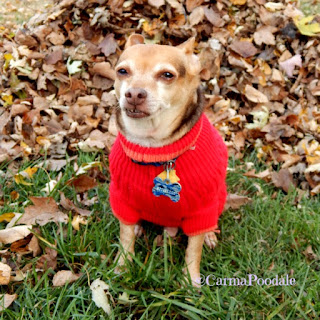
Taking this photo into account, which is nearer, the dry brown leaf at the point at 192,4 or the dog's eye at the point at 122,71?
the dog's eye at the point at 122,71

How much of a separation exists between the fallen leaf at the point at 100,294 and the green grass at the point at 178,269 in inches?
1.4

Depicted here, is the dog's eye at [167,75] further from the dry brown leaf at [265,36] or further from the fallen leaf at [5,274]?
the dry brown leaf at [265,36]

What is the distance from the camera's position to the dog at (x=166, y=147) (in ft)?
6.73

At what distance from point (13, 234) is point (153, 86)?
4.28ft

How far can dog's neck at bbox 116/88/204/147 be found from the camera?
215 cm

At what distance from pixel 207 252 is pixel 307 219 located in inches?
32.6

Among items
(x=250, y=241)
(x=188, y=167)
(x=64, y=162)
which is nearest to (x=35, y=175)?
(x=64, y=162)

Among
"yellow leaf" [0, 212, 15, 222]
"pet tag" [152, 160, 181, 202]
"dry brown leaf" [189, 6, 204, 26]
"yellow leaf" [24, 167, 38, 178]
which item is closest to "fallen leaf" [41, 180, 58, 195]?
"yellow leaf" [24, 167, 38, 178]

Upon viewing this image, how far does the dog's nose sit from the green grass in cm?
89

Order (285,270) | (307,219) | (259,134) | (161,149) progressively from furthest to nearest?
(259,134)
(307,219)
(285,270)
(161,149)

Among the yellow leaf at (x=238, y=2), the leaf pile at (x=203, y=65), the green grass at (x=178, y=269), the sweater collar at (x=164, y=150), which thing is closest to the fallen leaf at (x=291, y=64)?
the leaf pile at (x=203, y=65)

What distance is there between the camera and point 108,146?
11.2 ft

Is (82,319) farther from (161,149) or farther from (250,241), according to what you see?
(250,241)

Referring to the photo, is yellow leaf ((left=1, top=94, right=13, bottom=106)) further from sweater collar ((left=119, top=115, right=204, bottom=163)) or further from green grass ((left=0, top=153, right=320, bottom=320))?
sweater collar ((left=119, top=115, right=204, bottom=163))
